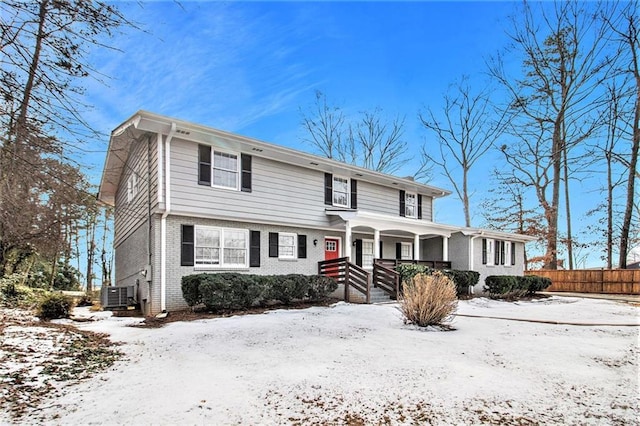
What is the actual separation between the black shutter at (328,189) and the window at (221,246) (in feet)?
13.1

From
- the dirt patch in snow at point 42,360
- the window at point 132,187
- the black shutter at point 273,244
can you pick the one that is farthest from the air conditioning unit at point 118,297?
the black shutter at point 273,244

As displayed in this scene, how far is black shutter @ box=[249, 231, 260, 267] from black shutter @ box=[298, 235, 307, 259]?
1.83 m

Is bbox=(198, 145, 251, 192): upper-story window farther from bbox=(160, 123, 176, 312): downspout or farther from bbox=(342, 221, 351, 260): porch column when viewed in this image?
bbox=(342, 221, 351, 260): porch column

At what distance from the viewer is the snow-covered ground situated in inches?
150

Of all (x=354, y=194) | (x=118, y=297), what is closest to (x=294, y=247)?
(x=354, y=194)

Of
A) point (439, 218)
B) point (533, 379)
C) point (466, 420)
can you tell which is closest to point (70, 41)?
point (466, 420)

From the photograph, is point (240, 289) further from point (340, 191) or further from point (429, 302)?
point (340, 191)

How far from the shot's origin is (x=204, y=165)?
38.8 feet

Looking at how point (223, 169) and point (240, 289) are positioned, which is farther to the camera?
point (223, 169)

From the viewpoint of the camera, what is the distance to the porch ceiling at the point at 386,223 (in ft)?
47.9

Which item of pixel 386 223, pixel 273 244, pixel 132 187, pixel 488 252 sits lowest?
pixel 488 252

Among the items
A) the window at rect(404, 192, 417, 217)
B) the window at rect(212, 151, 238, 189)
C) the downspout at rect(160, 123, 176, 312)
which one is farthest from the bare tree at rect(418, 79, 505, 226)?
the downspout at rect(160, 123, 176, 312)

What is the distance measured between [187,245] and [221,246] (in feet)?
3.71

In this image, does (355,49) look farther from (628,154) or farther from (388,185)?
(628,154)
